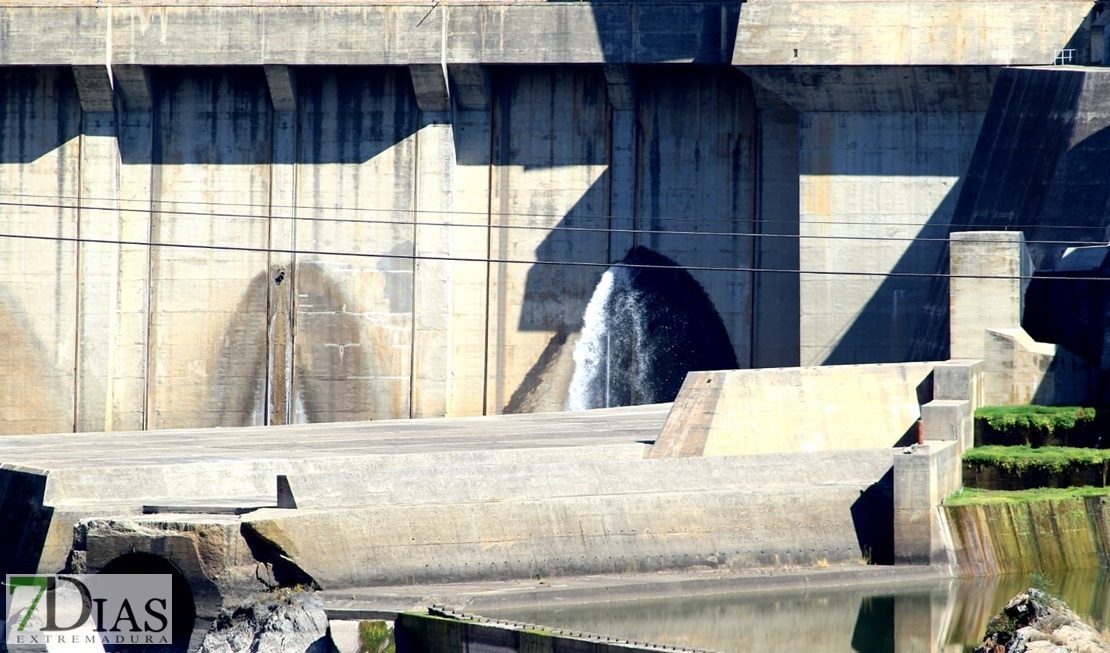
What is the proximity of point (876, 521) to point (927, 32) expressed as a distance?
14.8 m

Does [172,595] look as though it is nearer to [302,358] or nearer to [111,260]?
[302,358]

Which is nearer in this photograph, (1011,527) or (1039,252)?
(1011,527)

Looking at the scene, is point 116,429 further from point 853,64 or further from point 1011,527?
point 1011,527

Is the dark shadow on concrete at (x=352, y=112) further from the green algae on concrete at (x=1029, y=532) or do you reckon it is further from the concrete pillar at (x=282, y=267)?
the green algae on concrete at (x=1029, y=532)

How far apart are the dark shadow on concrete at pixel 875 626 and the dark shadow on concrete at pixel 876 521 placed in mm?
1843

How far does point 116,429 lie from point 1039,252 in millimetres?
24916

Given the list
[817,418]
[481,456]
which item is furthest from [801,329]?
[481,456]

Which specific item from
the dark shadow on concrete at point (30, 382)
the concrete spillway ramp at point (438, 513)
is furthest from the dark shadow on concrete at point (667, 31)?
the dark shadow on concrete at point (30, 382)

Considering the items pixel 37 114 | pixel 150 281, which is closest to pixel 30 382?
pixel 150 281

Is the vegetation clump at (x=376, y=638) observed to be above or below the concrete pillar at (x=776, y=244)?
below

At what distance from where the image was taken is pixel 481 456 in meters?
33.7

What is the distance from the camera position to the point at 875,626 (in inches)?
1145

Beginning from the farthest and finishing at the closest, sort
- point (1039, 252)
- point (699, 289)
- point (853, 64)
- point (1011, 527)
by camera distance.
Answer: point (699, 289)
point (853, 64)
point (1039, 252)
point (1011, 527)

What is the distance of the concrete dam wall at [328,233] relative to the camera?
1908 inches
